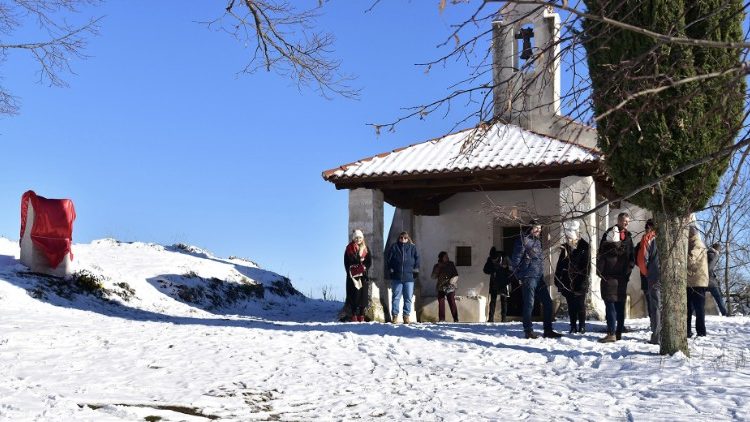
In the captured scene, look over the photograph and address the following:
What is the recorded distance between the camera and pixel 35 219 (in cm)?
1416

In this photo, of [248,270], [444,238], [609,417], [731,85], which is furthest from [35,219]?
[731,85]

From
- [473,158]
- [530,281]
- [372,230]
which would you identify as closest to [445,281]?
[372,230]

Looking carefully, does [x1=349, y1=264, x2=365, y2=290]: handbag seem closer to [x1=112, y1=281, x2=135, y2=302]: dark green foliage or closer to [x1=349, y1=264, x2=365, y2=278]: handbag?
[x1=349, y1=264, x2=365, y2=278]: handbag

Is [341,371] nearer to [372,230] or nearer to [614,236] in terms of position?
[614,236]

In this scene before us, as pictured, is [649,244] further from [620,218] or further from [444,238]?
[444,238]

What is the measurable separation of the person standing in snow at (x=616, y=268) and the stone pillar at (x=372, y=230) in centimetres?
483

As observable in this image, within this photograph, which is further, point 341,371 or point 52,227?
point 52,227

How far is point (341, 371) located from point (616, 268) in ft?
13.8

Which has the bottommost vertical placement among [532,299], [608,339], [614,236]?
[608,339]

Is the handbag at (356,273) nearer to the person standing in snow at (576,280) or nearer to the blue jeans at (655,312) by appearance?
the person standing in snow at (576,280)

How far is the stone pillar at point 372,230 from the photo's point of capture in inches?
542

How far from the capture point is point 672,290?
28.9 ft

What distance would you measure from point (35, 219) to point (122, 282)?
2.10 meters

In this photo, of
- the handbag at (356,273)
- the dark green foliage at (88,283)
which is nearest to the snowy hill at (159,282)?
the dark green foliage at (88,283)
